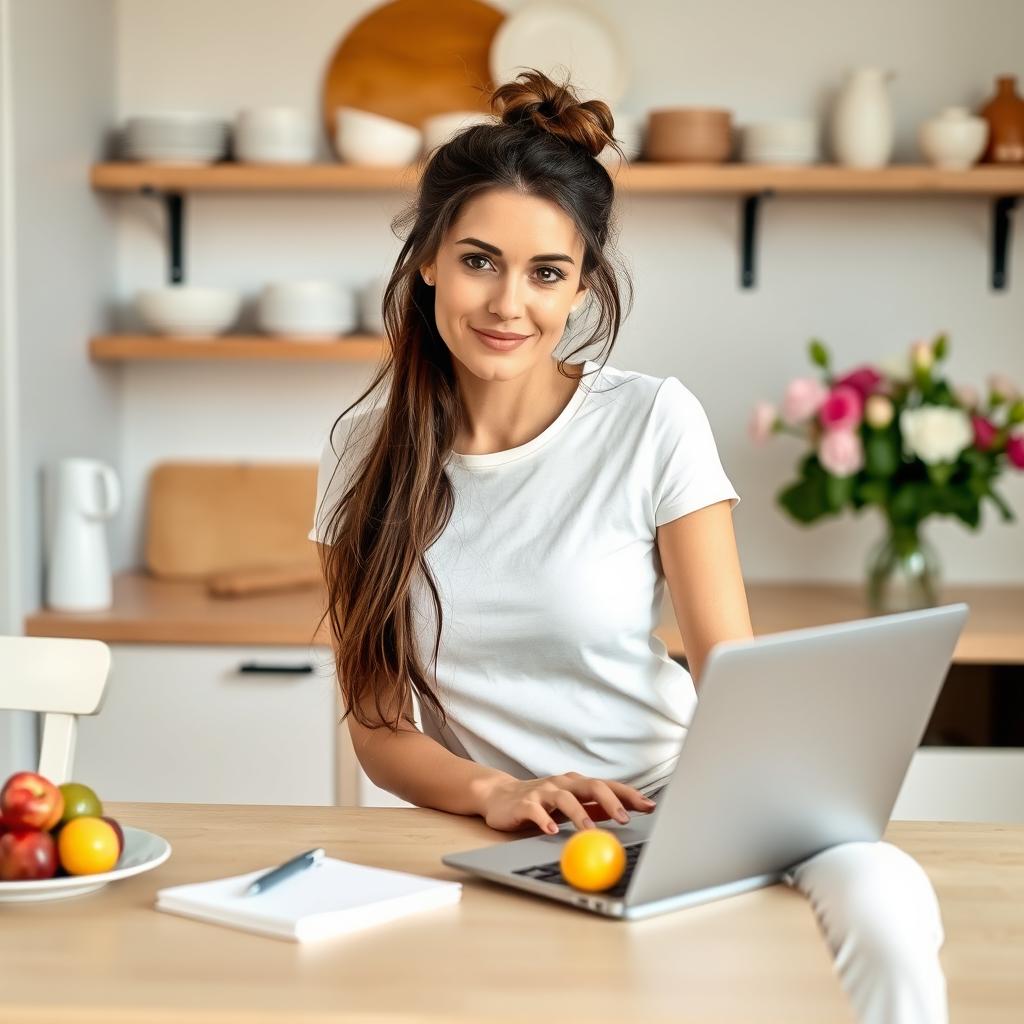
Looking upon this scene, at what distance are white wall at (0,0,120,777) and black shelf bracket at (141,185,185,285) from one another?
14 centimetres

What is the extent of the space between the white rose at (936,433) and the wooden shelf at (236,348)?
105 centimetres

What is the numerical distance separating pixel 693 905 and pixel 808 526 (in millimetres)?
2142

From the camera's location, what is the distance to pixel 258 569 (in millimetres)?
3309

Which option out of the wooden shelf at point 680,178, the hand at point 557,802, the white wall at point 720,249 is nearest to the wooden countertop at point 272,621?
the white wall at point 720,249

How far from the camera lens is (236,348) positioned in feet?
10.1

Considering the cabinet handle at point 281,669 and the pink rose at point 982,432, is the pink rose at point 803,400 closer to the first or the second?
the pink rose at point 982,432

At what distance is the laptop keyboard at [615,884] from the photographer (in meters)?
1.20

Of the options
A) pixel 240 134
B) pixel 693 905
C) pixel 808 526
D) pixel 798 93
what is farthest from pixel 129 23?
pixel 693 905

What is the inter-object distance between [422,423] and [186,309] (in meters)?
1.46

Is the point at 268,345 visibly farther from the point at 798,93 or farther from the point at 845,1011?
the point at 845,1011

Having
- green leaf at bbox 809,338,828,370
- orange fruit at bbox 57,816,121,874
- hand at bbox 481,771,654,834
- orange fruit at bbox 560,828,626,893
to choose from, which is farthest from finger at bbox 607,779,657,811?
green leaf at bbox 809,338,828,370

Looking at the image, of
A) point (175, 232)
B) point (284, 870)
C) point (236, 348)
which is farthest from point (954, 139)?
point (284, 870)

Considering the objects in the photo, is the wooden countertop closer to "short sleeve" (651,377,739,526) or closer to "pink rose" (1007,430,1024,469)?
"pink rose" (1007,430,1024,469)

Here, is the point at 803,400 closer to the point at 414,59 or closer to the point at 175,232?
the point at 414,59
